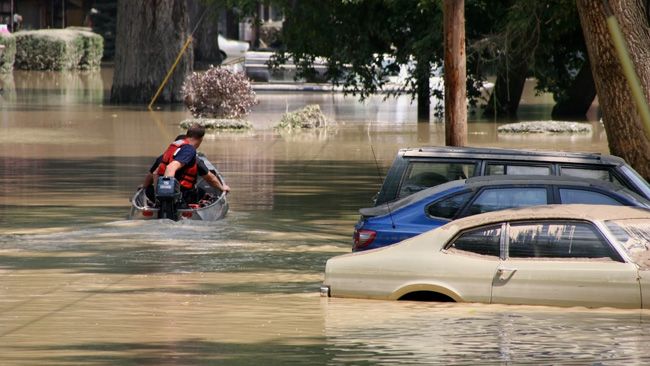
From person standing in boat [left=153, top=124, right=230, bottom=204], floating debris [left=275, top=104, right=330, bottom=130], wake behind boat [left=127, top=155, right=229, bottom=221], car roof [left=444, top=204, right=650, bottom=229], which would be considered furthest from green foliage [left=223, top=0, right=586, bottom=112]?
car roof [left=444, top=204, right=650, bottom=229]

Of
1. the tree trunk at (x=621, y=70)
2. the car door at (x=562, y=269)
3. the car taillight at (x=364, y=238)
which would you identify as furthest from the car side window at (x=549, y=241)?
the tree trunk at (x=621, y=70)

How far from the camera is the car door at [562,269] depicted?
39.9 feet

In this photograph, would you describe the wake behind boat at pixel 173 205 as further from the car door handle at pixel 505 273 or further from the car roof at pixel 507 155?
the car door handle at pixel 505 273

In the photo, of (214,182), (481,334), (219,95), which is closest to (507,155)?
(481,334)

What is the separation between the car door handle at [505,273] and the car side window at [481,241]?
158 mm

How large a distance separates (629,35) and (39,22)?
68.6 metres

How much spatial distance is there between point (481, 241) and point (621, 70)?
6.87 metres

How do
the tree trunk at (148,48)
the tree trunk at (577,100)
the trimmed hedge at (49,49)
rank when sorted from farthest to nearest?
the trimmed hedge at (49,49), the tree trunk at (148,48), the tree trunk at (577,100)

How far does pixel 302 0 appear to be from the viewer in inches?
1513

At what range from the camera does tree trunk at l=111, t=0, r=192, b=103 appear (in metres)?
46.5

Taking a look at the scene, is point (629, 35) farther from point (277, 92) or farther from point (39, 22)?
point (39, 22)

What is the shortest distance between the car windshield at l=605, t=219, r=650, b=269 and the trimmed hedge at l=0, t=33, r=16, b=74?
51.3 meters

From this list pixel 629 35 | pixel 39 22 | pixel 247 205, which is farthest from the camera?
pixel 39 22

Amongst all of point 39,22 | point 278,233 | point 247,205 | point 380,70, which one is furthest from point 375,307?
point 39,22
